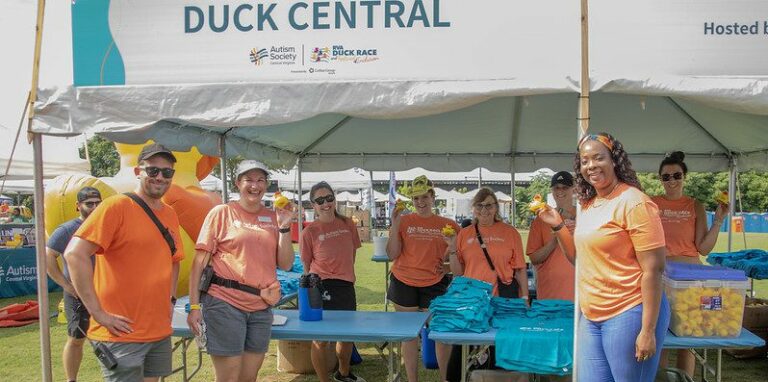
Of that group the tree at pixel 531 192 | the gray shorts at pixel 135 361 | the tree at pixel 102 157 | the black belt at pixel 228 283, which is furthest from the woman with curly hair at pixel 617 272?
the tree at pixel 102 157

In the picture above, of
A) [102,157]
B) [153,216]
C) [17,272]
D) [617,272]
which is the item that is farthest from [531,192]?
[153,216]

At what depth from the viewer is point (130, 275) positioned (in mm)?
2762

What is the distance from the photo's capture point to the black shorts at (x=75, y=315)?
418cm

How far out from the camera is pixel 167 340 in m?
2.95

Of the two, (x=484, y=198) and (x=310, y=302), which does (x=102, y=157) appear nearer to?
(x=310, y=302)

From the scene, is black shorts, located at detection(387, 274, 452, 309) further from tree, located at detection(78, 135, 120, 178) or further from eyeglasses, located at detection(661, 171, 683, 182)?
tree, located at detection(78, 135, 120, 178)

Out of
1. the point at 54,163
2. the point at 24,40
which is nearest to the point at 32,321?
the point at 54,163

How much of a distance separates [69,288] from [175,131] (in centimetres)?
134

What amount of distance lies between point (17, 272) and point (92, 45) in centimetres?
836

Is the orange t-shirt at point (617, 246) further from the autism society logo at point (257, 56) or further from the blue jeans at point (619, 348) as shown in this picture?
the autism society logo at point (257, 56)

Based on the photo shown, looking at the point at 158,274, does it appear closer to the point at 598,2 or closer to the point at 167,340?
the point at 167,340

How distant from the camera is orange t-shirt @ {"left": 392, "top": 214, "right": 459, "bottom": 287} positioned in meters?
4.70

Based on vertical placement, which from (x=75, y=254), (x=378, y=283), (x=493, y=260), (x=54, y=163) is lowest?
(x=378, y=283)

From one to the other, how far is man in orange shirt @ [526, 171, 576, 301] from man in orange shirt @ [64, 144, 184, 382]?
97.3 inches
